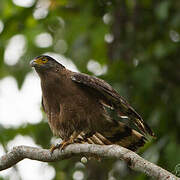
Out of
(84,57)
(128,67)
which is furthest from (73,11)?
(128,67)

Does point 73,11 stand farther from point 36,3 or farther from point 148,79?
point 148,79

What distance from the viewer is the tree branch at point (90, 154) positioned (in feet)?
12.1

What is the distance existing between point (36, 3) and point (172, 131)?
2.45 meters

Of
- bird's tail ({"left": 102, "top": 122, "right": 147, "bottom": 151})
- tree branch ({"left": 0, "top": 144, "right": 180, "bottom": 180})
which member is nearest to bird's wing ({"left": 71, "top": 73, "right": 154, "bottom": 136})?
bird's tail ({"left": 102, "top": 122, "right": 147, "bottom": 151})

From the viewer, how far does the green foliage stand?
21.5ft

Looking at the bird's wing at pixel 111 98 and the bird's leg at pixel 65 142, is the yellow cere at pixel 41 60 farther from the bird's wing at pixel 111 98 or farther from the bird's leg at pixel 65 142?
the bird's leg at pixel 65 142

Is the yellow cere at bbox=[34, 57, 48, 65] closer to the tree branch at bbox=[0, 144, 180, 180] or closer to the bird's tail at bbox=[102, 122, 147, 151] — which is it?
the bird's tail at bbox=[102, 122, 147, 151]

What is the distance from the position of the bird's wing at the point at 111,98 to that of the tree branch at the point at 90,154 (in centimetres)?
108

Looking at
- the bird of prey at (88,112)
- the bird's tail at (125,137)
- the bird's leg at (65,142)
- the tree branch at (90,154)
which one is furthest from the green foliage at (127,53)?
the tree branch at (90,154)

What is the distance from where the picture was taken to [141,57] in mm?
7301

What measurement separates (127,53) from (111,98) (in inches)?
72.2

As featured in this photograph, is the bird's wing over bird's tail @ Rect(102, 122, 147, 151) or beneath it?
over

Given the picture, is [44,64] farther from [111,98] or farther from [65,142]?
[65,142]

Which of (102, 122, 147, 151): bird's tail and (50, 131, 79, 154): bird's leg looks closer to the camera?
(50, 131, 79, 154): bird's leg
